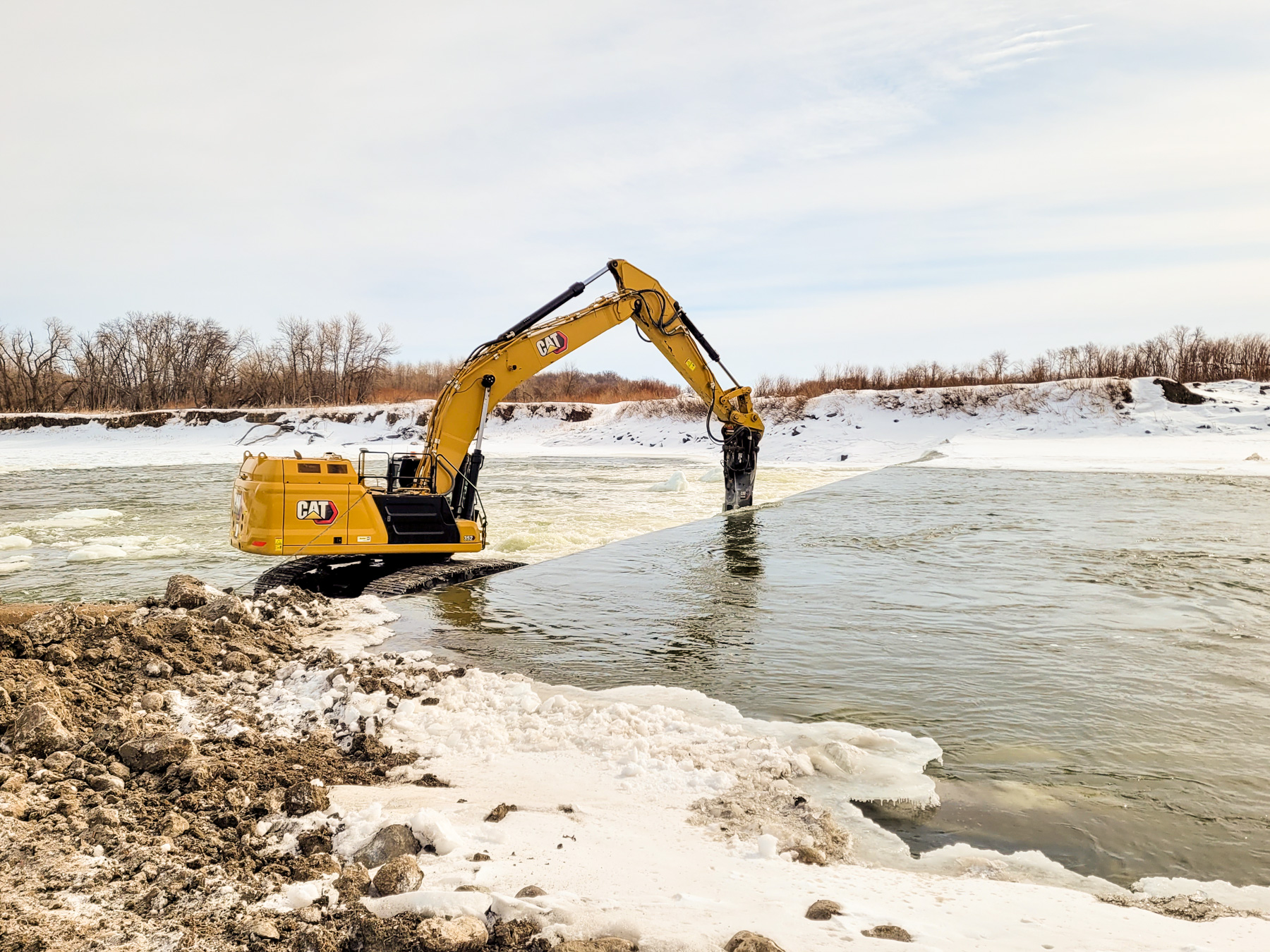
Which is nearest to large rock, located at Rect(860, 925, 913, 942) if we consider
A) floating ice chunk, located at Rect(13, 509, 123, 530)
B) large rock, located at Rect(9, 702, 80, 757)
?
large rock, located at Rect(9, 702, 80, 757)

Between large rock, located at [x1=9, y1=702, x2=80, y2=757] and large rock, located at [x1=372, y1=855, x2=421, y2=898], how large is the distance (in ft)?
6.80

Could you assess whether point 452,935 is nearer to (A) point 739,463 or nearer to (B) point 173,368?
(A) point 739,463

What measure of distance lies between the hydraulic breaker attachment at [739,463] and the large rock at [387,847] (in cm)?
1067

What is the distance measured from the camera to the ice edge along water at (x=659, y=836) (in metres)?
2.87

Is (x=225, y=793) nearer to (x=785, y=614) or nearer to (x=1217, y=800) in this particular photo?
(x=1217, y=800)

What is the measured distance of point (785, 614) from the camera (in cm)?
787

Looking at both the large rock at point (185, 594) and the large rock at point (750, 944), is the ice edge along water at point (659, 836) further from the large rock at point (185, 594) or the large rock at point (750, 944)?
the large rock at point (185, 594)

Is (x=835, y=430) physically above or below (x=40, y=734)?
above

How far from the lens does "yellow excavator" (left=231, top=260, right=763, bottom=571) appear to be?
827cm

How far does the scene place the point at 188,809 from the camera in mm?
3631

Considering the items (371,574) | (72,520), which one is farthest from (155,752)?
(72,520)

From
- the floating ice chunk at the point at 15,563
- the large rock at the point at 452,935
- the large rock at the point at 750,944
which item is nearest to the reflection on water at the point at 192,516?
the floating ice chunk at the point at 15,563

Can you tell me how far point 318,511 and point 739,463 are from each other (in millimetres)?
7821

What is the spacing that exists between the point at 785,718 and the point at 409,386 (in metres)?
61.2
